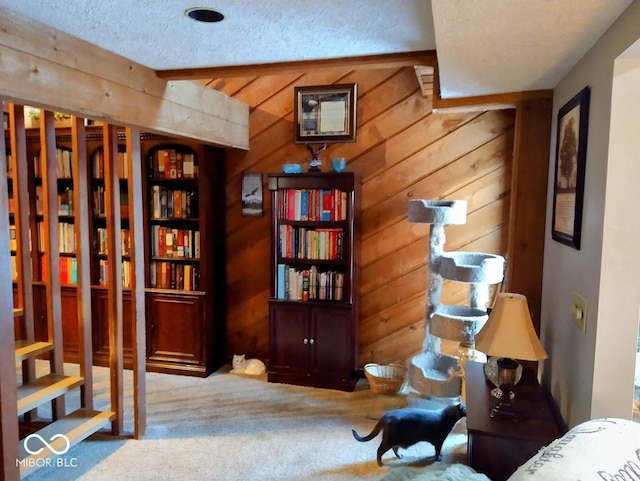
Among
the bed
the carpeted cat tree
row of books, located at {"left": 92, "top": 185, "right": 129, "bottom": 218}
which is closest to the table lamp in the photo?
the bed

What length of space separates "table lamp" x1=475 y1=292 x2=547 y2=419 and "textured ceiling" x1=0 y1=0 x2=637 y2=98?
3.30 feet

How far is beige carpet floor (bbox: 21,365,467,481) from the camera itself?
246 centimetres

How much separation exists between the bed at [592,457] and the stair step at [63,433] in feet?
7.76

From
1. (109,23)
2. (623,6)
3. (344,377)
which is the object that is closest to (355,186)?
(344,377)

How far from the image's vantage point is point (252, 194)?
12.7ft

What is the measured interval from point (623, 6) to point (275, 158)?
112 inches

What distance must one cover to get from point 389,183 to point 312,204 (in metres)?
0.64

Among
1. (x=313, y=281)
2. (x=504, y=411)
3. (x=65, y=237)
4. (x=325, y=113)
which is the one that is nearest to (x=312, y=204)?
(x=313, y=281)

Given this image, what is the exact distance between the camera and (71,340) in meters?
3.97

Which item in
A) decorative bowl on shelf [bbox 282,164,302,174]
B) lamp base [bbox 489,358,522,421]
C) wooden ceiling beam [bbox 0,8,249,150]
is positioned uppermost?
wooden ceiling beam [bbox 0,8,249,150]

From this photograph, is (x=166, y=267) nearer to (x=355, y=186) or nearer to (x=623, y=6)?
(x=355, y=186)

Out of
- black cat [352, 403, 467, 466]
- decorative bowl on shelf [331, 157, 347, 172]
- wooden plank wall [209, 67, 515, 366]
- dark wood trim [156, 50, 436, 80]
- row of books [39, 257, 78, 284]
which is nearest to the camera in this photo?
dark wood trim [156, 50, 436, 80]

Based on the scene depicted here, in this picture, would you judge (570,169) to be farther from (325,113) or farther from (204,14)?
(325,113)

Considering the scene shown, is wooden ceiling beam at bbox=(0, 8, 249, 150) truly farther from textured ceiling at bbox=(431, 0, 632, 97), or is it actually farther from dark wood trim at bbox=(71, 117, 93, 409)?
textured ceiling at bbox=(431, 0, 632, 97)
